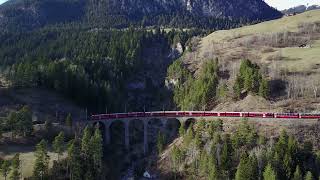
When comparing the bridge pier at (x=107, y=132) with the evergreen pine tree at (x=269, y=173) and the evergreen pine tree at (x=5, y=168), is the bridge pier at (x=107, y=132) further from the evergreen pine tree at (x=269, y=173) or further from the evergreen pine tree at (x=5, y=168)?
the evergreen pine tree at (x=269, y=173)

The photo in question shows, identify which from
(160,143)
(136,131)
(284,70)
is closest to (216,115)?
(160,143)

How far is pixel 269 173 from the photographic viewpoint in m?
98.4

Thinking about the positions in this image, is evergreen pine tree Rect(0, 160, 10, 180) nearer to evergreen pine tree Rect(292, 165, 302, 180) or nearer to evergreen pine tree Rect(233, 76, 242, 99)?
evergreen pine tree Rect(292, 165, 302, 180)

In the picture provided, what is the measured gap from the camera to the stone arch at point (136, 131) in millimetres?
151500

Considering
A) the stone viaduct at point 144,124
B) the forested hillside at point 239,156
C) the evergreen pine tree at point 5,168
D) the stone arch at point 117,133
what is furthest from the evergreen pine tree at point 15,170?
the stone arch at point 117,133

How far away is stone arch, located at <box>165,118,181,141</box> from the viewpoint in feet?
478

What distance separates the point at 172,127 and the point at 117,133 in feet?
58.5

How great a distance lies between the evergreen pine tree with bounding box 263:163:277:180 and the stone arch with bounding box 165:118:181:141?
47.6 metres

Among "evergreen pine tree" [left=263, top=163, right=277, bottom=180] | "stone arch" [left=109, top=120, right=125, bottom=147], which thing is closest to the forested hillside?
"evergreen pine tree" [left=263, top=163, right=277, bottom=180]

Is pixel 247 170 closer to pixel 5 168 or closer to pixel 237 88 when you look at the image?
pixel 237 88

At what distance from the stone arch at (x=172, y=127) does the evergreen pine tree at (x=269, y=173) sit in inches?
1873

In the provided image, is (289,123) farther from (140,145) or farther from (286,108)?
(140,145)

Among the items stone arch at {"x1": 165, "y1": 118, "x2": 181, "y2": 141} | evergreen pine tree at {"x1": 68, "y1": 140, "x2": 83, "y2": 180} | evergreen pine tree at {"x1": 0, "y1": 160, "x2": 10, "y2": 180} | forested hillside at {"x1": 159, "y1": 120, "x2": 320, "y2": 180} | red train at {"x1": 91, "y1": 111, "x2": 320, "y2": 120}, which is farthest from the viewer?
stone arch at {"x1": 165, "y1": 118, "x2": 181, "y2": 141}

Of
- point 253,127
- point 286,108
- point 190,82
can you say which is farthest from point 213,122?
point 190,82
